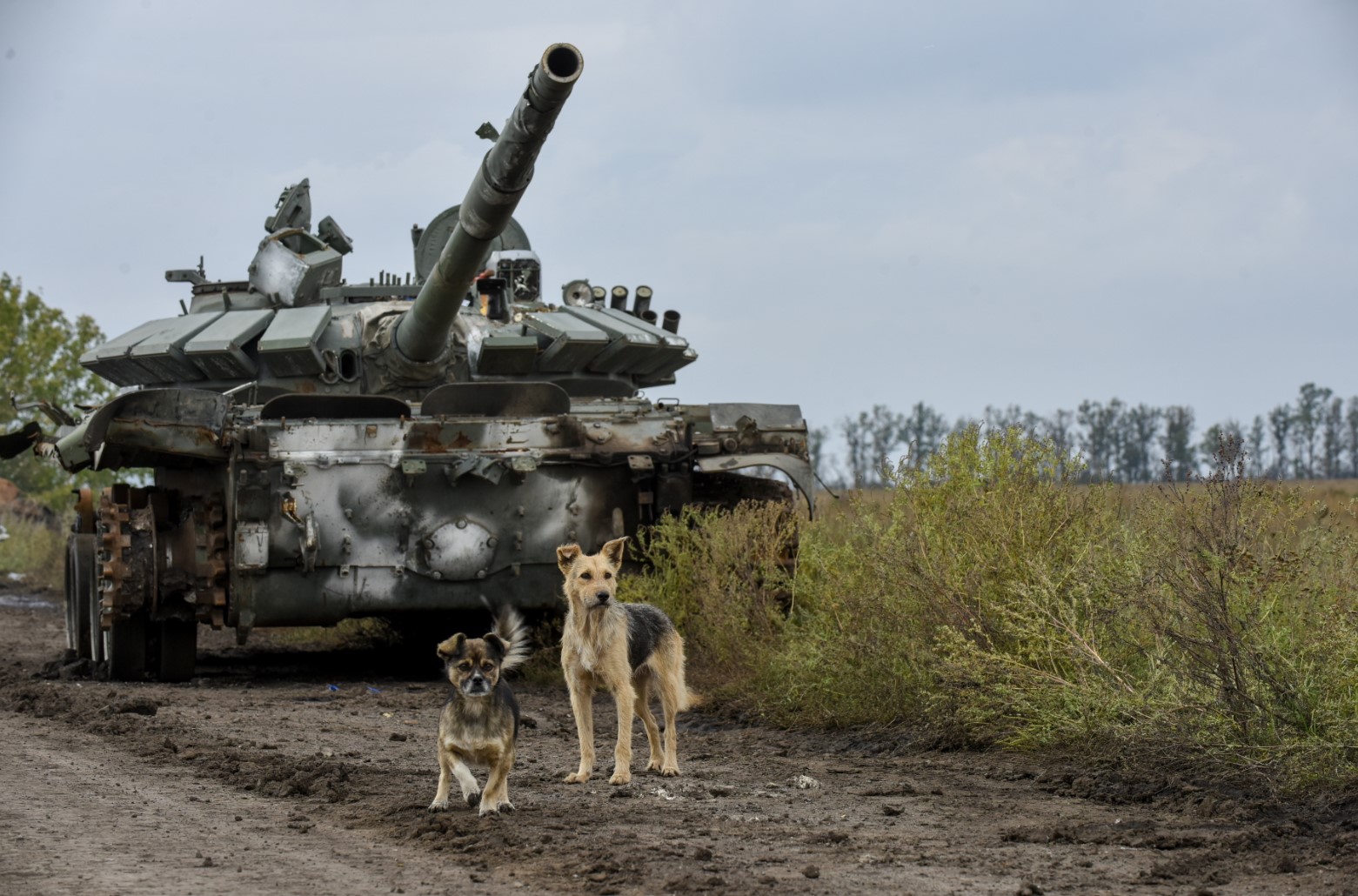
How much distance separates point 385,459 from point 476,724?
16.2 ft

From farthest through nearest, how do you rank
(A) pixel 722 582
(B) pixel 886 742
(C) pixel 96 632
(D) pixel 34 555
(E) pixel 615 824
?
(D) pixel 34 555, (C) pixel 96 632, (A) pixel 722 582, (B) pixel 886 742, (E) pixel 615 824

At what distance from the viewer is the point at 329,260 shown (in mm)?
13414

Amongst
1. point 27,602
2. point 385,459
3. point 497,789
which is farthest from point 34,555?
point 497,789

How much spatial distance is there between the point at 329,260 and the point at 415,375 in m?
1.60

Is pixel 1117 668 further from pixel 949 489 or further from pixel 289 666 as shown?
pixel 289 666

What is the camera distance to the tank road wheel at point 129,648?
11898 millimetres

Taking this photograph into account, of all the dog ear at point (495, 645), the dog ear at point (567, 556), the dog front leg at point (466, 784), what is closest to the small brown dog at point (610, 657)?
the dog ear at point (567, 556)

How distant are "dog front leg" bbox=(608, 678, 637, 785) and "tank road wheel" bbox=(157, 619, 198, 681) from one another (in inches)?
212

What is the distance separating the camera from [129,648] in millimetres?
11961

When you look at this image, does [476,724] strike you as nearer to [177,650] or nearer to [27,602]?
[177,650]

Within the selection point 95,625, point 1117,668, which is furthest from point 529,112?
point 95,625

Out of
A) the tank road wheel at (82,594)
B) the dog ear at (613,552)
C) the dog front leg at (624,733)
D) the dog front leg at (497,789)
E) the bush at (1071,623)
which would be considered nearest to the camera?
the dog front leg at (497,789)

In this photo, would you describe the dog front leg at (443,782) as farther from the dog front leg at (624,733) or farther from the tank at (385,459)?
the tank at (385,459)

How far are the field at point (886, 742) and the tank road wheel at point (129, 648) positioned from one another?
0.76 meters
